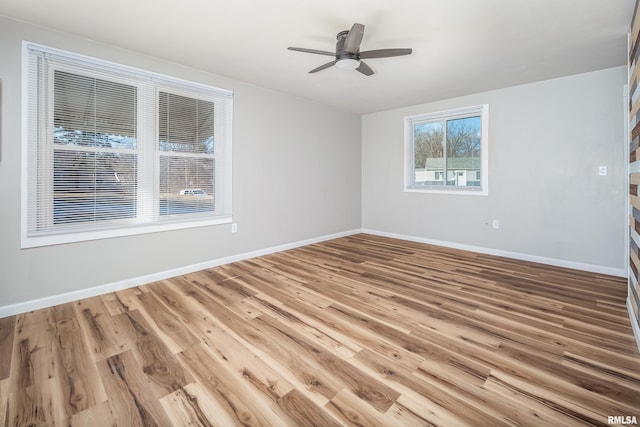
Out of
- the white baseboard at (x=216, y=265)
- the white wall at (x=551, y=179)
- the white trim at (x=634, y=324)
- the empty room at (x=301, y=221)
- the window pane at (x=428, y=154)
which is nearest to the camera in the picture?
the empty room at (x=301, y=221)

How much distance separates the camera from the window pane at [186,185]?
3.47 m

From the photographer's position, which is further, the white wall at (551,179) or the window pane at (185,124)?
the white wall at (551,179)

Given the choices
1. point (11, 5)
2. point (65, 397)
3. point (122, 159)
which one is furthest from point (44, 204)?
point (65, 397)

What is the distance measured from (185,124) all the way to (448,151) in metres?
4.18

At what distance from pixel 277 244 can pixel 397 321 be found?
2700mm

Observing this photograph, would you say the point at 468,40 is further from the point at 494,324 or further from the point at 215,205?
the point at 215,205

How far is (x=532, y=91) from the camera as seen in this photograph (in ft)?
13.3

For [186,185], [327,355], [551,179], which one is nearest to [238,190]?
[186,185]

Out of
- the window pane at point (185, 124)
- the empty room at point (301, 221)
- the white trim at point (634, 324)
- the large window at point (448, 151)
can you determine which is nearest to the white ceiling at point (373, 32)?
the empty room at point (301, 221)

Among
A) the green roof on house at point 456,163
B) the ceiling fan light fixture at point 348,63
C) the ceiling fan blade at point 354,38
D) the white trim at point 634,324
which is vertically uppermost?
the ceiling fan blade at point 354,38

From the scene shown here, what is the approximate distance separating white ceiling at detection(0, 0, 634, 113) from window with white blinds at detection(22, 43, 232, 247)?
356 millimetres

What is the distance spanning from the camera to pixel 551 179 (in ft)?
13.0

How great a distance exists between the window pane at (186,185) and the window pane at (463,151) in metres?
3.91

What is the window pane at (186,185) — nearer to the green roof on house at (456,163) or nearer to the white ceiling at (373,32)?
the white ceiling at (373,32)
